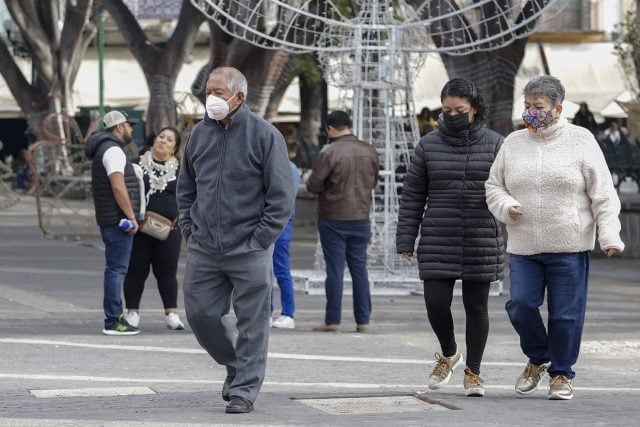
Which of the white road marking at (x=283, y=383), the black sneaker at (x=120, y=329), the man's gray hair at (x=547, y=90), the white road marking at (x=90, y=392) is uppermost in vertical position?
the man's gray hair at (x=547, y=90)

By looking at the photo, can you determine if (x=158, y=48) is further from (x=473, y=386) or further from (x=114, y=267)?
(x=473, y=386)

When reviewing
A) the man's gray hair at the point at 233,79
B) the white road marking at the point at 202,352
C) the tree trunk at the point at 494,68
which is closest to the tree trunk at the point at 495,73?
the tree trunk at the point at 494,68

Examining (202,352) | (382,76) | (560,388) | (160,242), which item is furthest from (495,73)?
(560,388)

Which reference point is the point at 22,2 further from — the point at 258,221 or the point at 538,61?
the point at 258,221

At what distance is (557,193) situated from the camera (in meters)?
7.75

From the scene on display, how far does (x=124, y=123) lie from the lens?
11266mm

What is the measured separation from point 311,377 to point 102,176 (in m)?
2.89

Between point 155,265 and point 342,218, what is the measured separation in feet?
4.79

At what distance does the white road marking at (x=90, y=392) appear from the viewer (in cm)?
813

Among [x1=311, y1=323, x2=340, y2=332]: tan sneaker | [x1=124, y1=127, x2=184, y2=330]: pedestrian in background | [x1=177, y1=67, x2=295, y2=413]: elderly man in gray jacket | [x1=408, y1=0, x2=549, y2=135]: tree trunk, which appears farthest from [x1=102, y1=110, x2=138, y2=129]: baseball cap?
[x1=408, y1=0, x2=549, y2=135]: tree trunk

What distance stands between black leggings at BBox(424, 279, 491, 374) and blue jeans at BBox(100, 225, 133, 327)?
3.65 meters

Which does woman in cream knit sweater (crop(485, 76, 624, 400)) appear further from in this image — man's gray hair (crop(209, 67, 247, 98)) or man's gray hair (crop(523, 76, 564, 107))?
man's gray hair (crop(209, 67, 247, 98))

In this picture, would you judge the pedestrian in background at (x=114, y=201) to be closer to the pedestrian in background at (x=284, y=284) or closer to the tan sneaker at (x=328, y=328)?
the pedestrian in background at (x=284, y=284)

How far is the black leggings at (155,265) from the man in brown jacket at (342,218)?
44.4 inches
